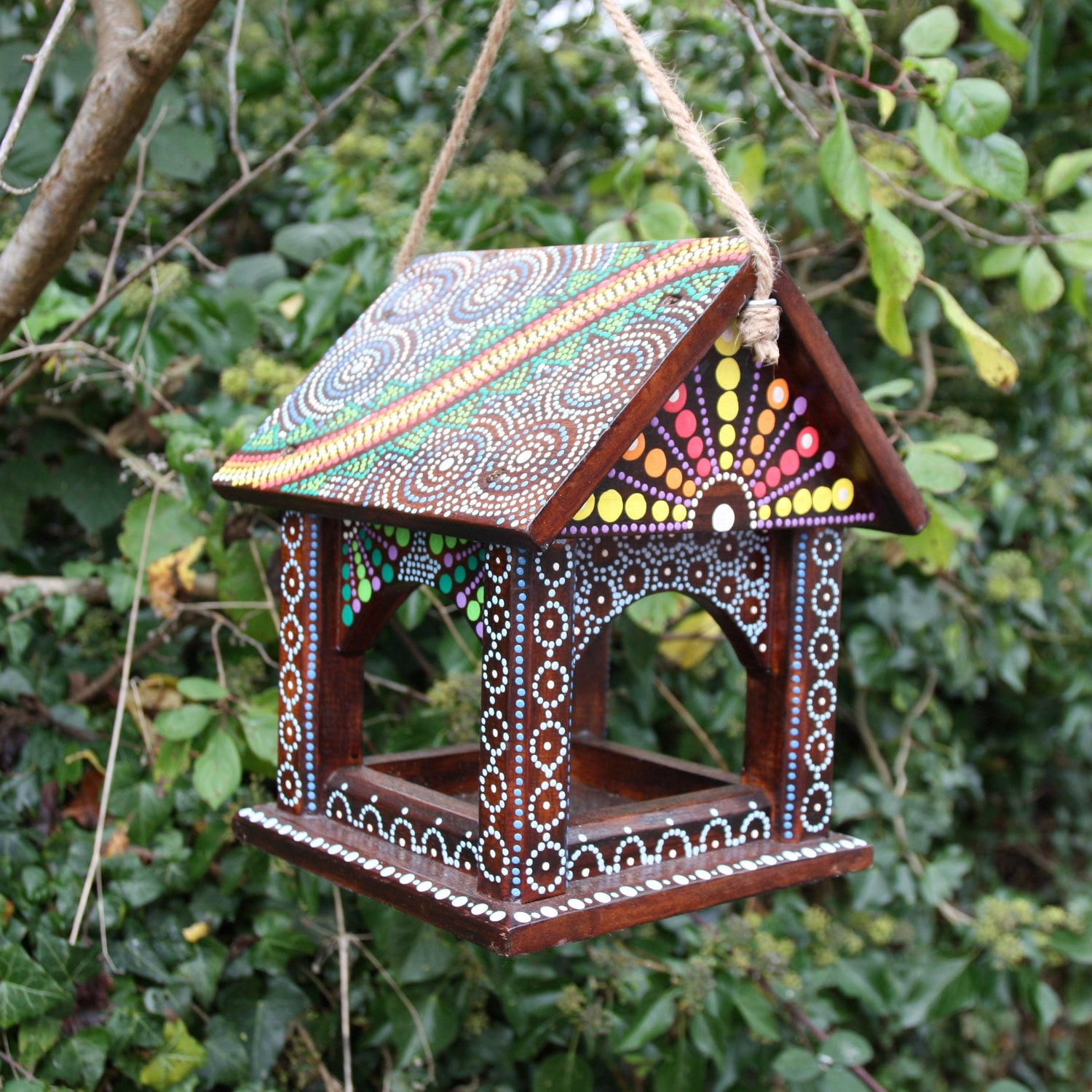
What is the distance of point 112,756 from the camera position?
156cm

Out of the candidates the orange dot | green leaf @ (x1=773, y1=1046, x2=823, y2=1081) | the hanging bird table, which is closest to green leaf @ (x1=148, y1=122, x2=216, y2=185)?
the hanging bird table

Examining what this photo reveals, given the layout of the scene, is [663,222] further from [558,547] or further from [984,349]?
[558,547]

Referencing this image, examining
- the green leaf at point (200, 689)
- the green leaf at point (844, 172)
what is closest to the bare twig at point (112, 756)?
the green leaf at point (200, 689)

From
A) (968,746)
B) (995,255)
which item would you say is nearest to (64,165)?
(995,255)

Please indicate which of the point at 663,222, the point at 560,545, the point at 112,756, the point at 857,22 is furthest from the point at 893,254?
the point at 112,756

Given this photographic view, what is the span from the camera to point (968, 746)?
3.05 m

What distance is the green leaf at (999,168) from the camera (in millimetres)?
1564

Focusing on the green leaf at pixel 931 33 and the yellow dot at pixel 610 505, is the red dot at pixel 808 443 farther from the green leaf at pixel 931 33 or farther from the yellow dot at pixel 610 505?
the green leaf at pixel 931 33

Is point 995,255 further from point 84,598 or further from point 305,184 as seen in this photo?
point 84,598

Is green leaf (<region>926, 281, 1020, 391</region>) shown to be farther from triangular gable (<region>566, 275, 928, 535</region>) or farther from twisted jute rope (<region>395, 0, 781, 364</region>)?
twisted jute rope (<region>395, 0, 781, 364</region>)

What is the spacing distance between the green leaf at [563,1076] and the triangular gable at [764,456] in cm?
97

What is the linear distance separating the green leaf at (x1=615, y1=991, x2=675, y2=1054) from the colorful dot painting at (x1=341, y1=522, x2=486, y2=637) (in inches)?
31.5

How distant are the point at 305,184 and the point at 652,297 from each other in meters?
1.72

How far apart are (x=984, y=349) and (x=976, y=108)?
1.03ft
